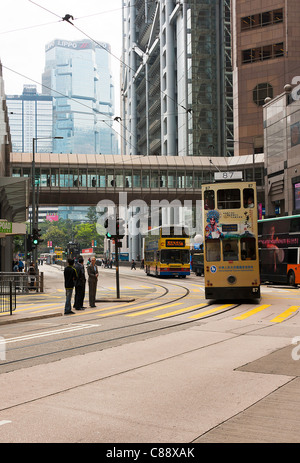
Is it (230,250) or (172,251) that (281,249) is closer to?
(230,250)

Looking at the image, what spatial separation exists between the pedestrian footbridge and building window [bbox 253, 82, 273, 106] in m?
16.1

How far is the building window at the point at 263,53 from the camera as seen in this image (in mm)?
78062

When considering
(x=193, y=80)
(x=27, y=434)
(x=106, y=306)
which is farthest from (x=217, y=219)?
(x=193, y=80)

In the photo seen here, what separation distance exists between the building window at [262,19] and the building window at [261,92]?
317 inches

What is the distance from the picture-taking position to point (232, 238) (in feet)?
68.1

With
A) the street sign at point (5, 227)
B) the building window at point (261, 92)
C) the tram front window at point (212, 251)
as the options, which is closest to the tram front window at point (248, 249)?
the tram front window at point (212, 251)

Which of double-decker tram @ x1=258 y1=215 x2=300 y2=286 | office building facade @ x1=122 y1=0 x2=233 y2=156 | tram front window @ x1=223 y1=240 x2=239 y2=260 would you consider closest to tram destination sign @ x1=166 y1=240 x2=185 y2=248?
double-decker tram @ x1=258 y1=215 x2=300 y2=286

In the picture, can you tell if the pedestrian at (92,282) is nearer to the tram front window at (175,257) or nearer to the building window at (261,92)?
the tram front window at (175,257)

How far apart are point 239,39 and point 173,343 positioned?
245 feet

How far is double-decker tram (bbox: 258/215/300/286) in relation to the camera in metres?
30.2

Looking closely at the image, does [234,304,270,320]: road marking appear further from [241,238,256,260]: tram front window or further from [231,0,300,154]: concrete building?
[231,0,300,154]: concrete building

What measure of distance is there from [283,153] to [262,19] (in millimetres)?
30837

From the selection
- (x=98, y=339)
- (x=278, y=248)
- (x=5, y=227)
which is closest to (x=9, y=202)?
(x=5, y=227)

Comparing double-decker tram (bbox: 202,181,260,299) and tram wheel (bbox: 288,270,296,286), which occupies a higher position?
double-decker tram (bbox: 202,181,260,299)
